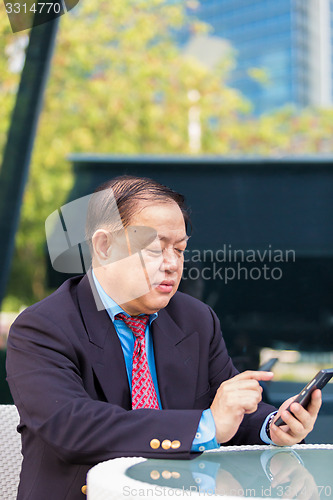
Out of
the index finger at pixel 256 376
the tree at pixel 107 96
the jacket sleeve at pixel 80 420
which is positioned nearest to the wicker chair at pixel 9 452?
the jacket sleeve at pixel 80 420

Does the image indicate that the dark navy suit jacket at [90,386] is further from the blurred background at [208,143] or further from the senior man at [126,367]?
the blurred background at [208,143]

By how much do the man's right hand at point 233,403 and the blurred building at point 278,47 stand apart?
1082cm

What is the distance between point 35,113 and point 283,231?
1500 millimetres

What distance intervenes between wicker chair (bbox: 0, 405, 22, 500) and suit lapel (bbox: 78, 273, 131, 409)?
0.35 m

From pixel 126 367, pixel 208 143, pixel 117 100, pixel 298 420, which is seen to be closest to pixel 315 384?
pixel 298 420

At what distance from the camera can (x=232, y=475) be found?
134cm

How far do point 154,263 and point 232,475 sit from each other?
54 centimetres

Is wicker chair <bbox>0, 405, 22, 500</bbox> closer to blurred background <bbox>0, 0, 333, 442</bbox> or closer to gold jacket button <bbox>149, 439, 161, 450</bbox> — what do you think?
gold jacket button <bbox>149, 439, 161, 450</bbox>

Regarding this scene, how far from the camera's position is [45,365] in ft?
4.75

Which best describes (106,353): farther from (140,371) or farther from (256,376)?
(256,376)

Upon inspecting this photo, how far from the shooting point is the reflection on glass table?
3.76 ft

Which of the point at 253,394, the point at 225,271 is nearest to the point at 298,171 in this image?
the point at 225,271

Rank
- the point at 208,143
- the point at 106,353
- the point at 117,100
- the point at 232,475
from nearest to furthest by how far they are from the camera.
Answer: the point at 232,475 → the point at 106,353 → the point at 117,100 → the point at 208,143

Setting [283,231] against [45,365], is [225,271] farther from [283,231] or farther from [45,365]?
[45,365]
